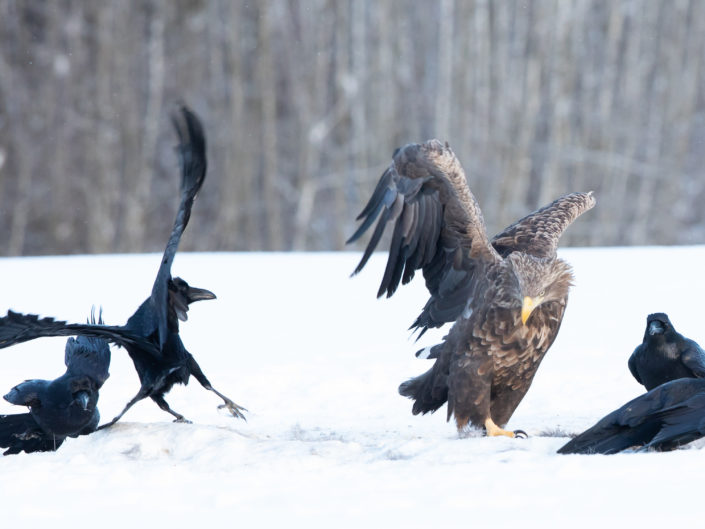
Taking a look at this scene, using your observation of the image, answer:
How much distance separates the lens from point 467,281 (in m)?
5.11

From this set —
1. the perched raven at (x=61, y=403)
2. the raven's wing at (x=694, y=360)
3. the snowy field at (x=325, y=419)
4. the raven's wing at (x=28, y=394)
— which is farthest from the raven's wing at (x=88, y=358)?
the raven's wing at (x=694, y=360)

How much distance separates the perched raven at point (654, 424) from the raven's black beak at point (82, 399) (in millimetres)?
2053

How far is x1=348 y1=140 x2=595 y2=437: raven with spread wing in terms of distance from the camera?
481cm

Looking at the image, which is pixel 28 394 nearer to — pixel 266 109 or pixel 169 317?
pixel 169 317

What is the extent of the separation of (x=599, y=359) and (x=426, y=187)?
2.61 meters

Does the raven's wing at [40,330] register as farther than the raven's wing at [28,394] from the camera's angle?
No

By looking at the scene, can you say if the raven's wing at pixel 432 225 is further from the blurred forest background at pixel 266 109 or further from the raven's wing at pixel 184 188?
the blurred forest background at pixel 266 109

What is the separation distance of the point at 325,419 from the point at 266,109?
10.1 metres

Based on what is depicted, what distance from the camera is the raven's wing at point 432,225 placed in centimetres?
483

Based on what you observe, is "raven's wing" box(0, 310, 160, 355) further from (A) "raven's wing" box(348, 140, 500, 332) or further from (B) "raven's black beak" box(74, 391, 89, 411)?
(A) "raven's wing" box(348, 140, 500, 332)

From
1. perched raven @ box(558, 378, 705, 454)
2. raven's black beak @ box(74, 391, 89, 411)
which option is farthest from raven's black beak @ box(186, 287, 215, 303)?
perched raven @ box(558, 378, 705, 454)

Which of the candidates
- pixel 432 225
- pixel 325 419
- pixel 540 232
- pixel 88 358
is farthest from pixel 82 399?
pixel 540 232

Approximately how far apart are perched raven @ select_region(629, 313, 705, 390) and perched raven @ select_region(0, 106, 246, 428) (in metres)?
2.06

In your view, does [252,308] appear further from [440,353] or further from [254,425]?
[440,353]
